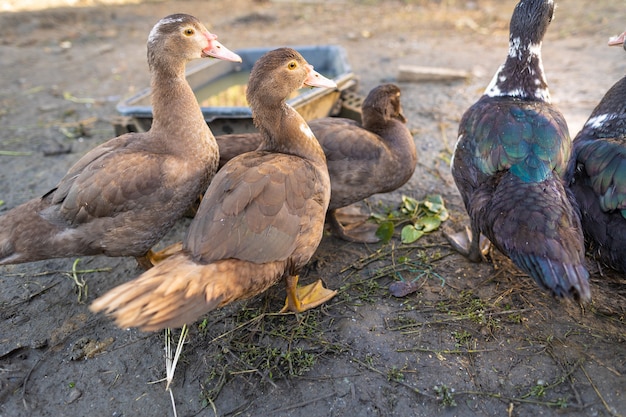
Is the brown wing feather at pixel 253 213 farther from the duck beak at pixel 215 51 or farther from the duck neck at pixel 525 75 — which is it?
the duck neck at pixel 525 75

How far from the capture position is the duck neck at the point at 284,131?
3.17 meters

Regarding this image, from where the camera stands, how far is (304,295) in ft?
10.3

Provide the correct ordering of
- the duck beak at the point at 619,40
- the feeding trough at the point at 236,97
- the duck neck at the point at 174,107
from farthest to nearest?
the feeding trough at the point at 236,97, the duck beak at the point at 619,40, the duck neck at the point at 174,107

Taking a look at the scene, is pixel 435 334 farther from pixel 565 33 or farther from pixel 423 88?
pixel 565 33

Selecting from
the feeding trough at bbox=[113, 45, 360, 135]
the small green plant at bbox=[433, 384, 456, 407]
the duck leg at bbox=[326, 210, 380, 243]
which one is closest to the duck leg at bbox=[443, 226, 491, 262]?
the duck leg at bbox=[326, 210, 380, 243]

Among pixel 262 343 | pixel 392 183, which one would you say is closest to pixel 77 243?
pixel 262 343

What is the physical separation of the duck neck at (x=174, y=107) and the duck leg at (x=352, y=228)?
1.19 metres

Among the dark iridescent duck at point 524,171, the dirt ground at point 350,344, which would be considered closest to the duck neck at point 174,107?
the dirt ground at point 350,344

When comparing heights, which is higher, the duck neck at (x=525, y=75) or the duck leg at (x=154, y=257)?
the duck neck at (x=525, y=75)

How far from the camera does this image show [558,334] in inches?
109

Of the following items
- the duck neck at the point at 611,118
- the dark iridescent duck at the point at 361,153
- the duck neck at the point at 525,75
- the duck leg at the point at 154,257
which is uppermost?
the duck neck at the point at 525,75

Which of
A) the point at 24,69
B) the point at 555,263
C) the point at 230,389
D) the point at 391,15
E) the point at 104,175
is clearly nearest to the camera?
the point at 555,263

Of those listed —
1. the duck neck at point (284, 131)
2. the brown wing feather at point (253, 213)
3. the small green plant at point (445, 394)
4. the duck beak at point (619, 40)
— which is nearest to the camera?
the small green plant at point (445, 394)

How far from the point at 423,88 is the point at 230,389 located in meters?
5.25
